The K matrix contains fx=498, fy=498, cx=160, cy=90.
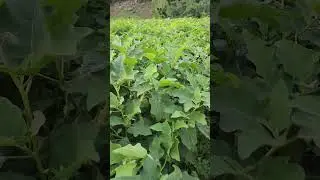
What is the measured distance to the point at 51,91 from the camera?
62cm

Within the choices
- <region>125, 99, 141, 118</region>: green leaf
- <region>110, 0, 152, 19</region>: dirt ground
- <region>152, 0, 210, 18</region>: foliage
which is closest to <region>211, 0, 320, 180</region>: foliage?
<region>125, 99, 141, 118</region>: green leaf

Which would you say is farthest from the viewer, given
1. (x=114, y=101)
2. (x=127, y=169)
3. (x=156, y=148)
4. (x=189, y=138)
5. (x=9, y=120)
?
(x=189, y=138)

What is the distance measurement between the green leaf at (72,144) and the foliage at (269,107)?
0.14m

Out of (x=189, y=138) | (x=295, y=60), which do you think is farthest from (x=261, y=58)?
(x=189, y=138)

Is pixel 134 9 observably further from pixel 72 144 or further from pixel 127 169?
pixel 72 144

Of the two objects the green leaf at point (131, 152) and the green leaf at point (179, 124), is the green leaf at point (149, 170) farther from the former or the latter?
the green leaf at point (179, 124)

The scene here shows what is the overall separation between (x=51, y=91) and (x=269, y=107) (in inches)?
10.6

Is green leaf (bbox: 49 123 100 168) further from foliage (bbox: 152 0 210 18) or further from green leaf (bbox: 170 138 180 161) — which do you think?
foliage (bbox: 152 0 210 18)

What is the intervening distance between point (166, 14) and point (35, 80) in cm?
780

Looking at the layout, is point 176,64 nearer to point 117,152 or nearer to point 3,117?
point 117,152

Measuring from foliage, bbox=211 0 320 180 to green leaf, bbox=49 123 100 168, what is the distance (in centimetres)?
14

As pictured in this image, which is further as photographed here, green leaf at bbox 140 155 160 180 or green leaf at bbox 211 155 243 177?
green leaf at bbox 140 155 160 180

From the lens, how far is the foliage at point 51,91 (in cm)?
50

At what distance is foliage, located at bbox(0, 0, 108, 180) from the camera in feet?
1.65
